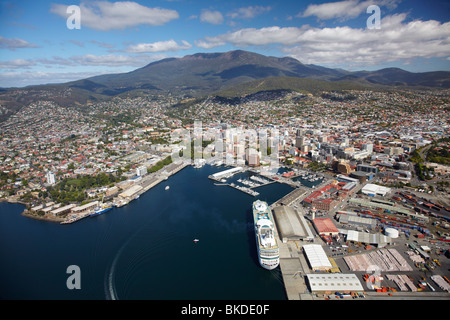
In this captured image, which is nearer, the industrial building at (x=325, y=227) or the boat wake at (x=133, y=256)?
the boat wake at (x=133, y=256)

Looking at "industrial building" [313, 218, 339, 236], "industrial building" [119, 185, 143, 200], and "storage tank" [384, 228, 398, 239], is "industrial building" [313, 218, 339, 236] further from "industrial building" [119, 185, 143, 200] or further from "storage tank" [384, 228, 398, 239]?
"industrial building" [119, 185, 143, 200]

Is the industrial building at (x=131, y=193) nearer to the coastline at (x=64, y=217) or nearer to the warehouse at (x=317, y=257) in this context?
the coastline at (x=64, y=217)

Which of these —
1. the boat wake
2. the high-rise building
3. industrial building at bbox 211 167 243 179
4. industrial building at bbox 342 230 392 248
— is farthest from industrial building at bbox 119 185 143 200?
industrial building at bbox 342 230 392 248

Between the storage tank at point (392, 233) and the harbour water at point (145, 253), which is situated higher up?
the storage tank at point (392, 233)

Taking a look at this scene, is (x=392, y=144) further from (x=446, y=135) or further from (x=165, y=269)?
(x=165, y=269)


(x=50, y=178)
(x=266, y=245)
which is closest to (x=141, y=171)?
(x=50, y=178)

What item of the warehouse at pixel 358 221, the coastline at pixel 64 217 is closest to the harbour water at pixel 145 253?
the coastline at pixel 64 217

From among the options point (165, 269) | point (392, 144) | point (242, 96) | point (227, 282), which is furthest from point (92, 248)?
point (242, 96)
